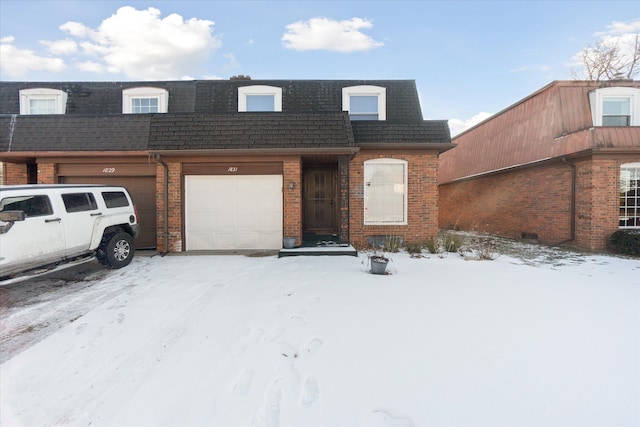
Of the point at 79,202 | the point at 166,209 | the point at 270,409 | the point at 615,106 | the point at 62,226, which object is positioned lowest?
the point at 270,409

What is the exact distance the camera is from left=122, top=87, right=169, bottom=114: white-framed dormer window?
11.3 metres

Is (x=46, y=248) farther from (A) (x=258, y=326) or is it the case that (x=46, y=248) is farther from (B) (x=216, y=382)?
(B) (x=216, y=382)

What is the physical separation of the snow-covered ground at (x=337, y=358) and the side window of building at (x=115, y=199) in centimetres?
253

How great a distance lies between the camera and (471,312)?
414cm

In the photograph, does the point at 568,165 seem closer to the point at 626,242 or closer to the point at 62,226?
the point at 626,242

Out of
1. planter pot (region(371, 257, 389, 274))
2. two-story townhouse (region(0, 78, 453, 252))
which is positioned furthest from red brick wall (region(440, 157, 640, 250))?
planter pot (region(371, 257, 389, 274))

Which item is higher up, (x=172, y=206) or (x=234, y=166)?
(x=234, y=166)

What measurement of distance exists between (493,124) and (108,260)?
16956 millimetres

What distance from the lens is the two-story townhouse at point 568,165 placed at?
31.0 feet

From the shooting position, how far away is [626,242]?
29.1 feet

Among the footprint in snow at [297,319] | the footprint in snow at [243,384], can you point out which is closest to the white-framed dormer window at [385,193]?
the footprint in snow at [297,319]

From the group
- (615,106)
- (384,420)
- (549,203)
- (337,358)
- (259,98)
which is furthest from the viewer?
(259,98)

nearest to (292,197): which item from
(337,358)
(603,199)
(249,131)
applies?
(249,131)

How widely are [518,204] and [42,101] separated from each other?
19.9m
